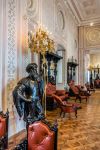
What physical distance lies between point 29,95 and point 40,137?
7.11 feet

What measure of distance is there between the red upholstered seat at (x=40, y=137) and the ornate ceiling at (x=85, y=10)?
34.4ft

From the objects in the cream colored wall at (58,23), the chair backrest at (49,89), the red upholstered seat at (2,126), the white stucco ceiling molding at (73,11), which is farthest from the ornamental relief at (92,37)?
the red upholstered seat at (2,126)

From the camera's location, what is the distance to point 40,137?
2.38 meters

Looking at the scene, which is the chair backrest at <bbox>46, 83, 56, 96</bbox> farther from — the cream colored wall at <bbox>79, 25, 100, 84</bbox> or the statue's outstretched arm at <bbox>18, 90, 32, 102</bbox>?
the cream colored wall at <bbox>79, 25, 100, 84</bbox>

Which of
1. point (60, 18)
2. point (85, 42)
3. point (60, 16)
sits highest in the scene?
point (60, 16)

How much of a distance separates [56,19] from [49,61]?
264 centimetres

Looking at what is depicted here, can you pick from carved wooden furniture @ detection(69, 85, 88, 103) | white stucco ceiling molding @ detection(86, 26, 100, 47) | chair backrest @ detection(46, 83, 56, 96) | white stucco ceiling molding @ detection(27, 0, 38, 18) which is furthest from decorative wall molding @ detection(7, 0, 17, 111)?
white stucco ceiling molding @ detection(86, 26, 100, 47)

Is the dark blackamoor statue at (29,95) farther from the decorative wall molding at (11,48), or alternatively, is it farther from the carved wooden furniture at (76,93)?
the carved wooden furniture at (76,93)

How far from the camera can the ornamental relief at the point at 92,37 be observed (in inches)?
601

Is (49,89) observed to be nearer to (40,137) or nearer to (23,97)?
(23,97)

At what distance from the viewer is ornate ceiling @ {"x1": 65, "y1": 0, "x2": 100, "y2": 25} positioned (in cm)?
1227

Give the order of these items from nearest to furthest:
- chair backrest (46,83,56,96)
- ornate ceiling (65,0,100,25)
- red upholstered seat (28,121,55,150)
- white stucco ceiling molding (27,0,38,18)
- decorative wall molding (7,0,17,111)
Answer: red upholstered seat (28,121,55,150)
decorative wall molding (7,0,17,111)
white stucco ceiling molding (27,0,38,18)
chair backrest (46,83,56,96)
ornate ceiling (65,0,100,25)

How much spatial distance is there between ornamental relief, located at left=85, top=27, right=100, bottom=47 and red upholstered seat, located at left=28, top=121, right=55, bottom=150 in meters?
13.6

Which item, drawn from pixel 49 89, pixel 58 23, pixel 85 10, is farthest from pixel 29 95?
pixel 85 10
